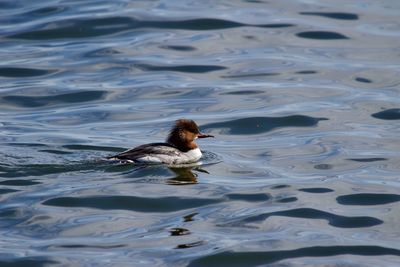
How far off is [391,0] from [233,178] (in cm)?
1114

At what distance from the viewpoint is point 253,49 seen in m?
22.4

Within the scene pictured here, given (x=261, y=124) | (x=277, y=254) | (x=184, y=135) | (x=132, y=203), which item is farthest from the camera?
(x=261, y=124)

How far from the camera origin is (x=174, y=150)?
628 inches

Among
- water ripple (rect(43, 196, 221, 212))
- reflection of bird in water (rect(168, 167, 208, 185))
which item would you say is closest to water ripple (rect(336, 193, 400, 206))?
water ripple (rect(43, 196, 221, 212))

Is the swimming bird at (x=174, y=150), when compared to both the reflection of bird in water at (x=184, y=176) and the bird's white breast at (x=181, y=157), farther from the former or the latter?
the reflection of bird in water at (x=184, y=176)

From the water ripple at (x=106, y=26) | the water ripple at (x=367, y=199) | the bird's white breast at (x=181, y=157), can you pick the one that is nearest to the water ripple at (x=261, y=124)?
the bird's white breast at (x=181, y=157)

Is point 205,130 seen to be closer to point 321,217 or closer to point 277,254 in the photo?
point 321,217

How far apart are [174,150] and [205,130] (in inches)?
71.4

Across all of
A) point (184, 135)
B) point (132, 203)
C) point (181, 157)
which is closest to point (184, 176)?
point (181, 157)

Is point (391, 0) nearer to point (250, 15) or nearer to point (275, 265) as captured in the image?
point (250, 15)

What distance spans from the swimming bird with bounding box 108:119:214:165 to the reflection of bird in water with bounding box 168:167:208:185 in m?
0.22

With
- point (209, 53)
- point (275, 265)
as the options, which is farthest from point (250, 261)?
point (209, 53)

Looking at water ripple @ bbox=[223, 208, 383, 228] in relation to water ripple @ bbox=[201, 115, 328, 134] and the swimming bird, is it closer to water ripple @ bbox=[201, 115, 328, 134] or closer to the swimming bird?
the swimming bird

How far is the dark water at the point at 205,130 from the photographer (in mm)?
12609
